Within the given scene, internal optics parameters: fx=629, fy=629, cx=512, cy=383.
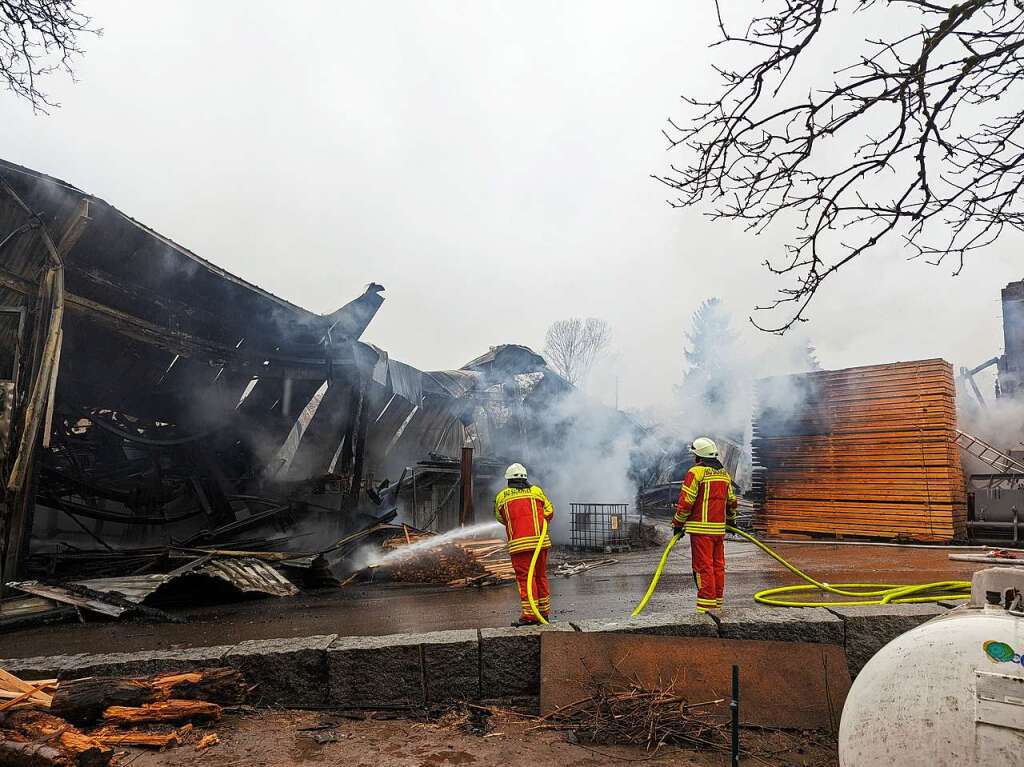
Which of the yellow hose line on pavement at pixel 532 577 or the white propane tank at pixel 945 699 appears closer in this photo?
the white propane tank at pixel 945 699

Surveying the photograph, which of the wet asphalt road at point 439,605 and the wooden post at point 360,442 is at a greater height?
the wooden post at point 360,442

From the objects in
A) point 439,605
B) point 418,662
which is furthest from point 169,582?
point 418,662

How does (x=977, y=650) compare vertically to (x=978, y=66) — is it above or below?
below

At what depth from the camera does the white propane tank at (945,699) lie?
2.32 meters

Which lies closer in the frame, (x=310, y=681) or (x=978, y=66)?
(x=978, y=66)

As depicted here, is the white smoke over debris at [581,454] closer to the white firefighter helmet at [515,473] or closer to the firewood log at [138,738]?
the white firefighter helmet at [515,473]

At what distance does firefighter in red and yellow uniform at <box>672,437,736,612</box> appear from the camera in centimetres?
597

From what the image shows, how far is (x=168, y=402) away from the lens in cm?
1215

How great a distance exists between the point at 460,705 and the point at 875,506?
38.5 feet

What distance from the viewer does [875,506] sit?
13062 millimetres

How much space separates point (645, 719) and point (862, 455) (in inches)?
449

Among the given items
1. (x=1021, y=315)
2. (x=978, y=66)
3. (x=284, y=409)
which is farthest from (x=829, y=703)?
(x=1021, y=315)

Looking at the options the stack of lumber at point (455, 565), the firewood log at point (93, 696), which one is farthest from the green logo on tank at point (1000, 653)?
the stack of lumber at point (455, 565)

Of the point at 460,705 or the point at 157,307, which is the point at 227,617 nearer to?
the point at 460,705
